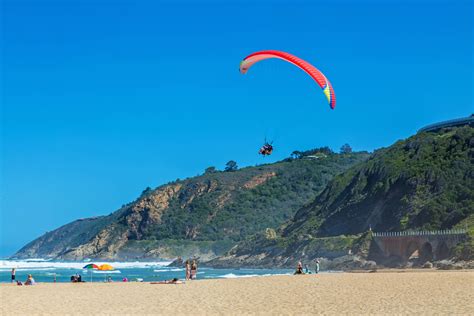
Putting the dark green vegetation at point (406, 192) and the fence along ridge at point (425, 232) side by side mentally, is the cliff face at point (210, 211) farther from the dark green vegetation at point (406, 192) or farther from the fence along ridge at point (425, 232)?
the fence along ridge at point (425, 232)

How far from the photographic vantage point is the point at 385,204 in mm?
73562

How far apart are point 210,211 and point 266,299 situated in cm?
10774

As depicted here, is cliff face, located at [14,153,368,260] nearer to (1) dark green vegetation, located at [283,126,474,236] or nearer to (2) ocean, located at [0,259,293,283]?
(1) dark green vegetation, located at [283,126,474,236]

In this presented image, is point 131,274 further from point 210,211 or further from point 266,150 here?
point 210,211

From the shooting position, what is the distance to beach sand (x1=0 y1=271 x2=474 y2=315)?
17875 millimetres

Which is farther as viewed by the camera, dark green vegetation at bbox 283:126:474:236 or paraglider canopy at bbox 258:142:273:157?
dark green vegetation at bbox 283:126:474:236

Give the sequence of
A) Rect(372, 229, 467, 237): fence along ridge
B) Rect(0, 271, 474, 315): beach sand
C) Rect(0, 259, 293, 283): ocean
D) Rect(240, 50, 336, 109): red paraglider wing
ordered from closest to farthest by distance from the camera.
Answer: Rect(0, 271, 474, 315): beach sand < Rect(240, 50, 336, 109): red paraglider wing < Rect(0, 259, 293, 283): ocean < Rect(372, 229, 467, 237): fence along ridge

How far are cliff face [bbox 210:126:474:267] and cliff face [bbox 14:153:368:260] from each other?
28414 mm

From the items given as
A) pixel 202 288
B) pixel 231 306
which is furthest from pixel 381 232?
pixel 231 306

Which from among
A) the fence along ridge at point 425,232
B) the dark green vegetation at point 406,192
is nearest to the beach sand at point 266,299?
the fence along ridge at point 425,232

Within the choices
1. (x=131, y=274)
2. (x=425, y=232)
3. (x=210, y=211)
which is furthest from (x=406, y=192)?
(x=210, y=211)

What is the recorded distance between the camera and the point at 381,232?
228ft

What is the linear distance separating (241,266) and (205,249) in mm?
32338

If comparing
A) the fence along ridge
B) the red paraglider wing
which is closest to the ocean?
the fence along ridge
